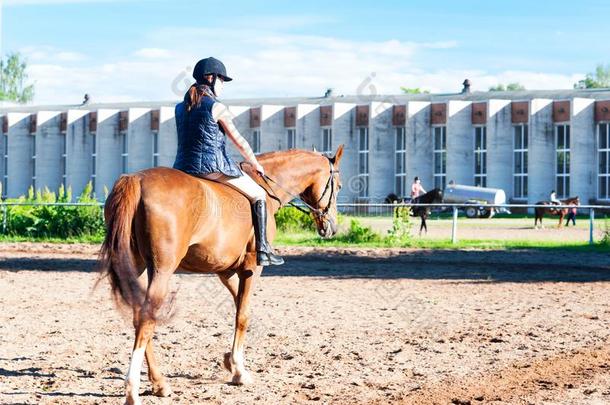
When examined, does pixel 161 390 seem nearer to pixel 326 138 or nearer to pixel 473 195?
pixel 473 195

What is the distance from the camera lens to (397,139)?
59.1 m

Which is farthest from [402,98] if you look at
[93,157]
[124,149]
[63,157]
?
[63,157]

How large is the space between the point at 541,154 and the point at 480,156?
4386 millimetres

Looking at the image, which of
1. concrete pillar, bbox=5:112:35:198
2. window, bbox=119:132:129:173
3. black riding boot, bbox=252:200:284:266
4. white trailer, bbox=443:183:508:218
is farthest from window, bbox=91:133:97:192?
black riding boot, bbox=252:200:284:266

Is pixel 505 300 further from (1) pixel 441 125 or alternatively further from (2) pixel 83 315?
(1) pixel 441 125

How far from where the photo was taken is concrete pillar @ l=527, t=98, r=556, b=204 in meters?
53.4

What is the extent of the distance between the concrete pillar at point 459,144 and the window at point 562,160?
16.2ft

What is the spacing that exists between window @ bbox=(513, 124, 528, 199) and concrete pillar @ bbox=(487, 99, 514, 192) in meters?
0.42

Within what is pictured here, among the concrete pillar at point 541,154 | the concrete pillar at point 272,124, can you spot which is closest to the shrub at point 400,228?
the concrete pillar at point 541,154

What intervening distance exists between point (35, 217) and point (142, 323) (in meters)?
23.2

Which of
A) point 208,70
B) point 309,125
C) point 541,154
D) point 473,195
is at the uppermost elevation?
point 309,125

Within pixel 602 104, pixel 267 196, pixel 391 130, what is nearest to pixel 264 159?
pixel 267 196

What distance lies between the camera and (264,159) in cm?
957

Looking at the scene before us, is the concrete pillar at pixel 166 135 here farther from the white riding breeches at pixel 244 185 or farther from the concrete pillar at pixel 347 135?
the white riding breeches at pixel 244 185
